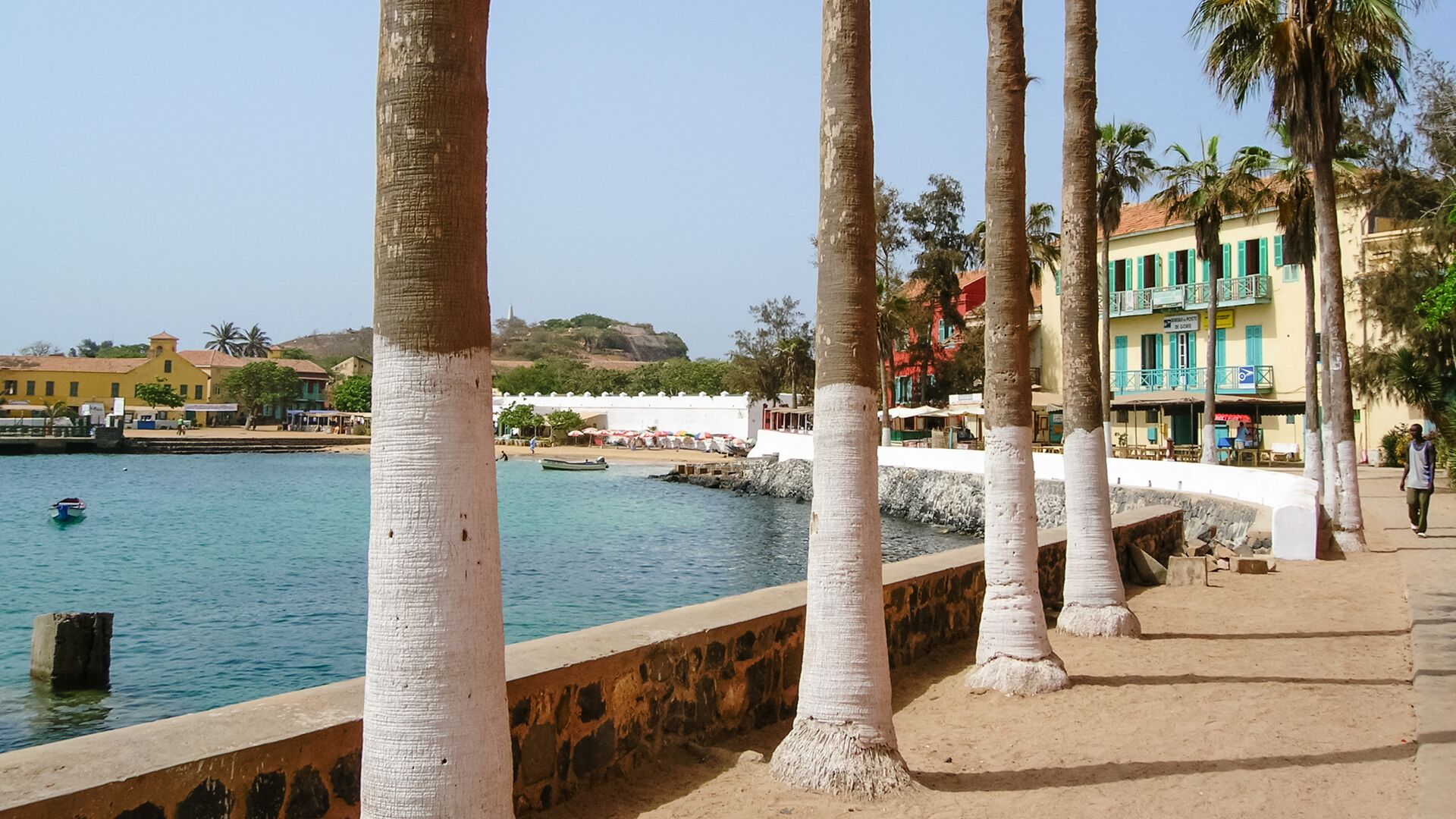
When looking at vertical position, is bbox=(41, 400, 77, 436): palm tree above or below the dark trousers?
above

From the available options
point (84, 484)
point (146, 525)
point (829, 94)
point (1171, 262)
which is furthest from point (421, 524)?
point (84, 484)

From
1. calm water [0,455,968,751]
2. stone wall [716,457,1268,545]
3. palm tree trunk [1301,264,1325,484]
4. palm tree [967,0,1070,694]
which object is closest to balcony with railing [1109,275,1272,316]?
stone wall [716,457,1268,545]

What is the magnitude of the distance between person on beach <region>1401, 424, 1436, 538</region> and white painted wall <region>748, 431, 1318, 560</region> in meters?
1.29

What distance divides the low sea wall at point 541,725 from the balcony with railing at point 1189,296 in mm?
34059

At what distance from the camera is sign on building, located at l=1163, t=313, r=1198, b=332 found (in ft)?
132

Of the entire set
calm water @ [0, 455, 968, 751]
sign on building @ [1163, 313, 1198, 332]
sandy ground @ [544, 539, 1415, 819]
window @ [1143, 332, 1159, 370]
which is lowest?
calm water @ [0, 455, 968, 751]

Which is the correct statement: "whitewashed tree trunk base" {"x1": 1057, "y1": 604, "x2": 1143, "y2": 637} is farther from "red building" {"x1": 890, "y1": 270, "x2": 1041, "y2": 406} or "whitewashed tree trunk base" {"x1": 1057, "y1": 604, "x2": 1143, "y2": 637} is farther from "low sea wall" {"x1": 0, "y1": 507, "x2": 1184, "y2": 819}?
"red building" {"x1": 890, "y1": 270, "x2": 1041, "y2": 406}

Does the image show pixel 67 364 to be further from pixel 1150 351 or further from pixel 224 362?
pixel 1150 351

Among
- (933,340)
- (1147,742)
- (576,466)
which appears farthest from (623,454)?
(1147,742)

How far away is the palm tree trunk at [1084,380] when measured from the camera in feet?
29.9

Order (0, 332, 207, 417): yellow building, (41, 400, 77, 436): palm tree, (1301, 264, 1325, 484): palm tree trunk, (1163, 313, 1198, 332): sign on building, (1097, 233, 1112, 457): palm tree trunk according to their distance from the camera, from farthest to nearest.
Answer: (0, 332, 207, 417): yellow building < (41, 400, 77, 436): palm tree < (1163, 313, 1198, 332): sign on building < (1097, 233, 1112, 457): palm tree trunk < (1301, 264, 1325, 484): palm tree trunk

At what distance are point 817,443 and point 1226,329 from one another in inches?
1517

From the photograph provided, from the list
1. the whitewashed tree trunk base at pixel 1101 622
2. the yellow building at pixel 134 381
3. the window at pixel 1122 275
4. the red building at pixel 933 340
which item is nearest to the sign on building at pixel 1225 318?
the window at pixel 1122 275

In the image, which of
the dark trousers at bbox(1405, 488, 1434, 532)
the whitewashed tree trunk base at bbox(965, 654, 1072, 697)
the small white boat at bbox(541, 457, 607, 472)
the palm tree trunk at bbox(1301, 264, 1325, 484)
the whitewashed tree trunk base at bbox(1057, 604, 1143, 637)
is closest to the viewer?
the whitewashed tree trunk base at bbox(965, 654, 1072, 697)
